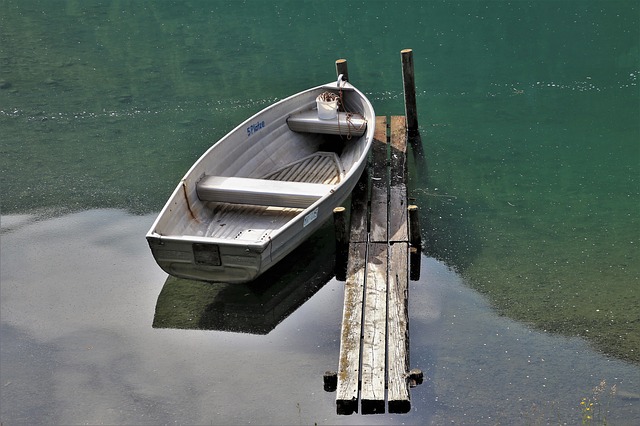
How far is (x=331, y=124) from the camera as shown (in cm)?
1501

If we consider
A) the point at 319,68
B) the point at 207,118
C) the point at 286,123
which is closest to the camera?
the point at 286,123

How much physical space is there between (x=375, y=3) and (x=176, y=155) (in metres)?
11.0

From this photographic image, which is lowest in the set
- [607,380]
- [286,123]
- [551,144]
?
[607,380]

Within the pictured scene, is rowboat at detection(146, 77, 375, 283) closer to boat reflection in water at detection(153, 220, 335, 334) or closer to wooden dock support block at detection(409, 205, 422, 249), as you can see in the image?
boat reflection in water at detection(153, 220, 335, 334)

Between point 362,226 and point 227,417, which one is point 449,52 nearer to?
point 362,226

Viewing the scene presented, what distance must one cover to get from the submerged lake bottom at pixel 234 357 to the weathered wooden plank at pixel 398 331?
0.32m

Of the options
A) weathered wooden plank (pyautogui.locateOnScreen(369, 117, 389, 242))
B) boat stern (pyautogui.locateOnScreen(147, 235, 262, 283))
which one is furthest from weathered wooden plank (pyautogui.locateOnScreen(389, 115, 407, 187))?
boat stern (pyautogui.locateOnScreen(147, 235, 262, 283))

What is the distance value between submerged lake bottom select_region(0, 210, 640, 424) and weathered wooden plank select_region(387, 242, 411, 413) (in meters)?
0.32

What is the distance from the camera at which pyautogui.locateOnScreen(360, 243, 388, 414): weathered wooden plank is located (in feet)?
31.4

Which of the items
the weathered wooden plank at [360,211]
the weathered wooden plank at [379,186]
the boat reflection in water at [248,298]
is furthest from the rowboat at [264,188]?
the boat reflection in water at [248,298]

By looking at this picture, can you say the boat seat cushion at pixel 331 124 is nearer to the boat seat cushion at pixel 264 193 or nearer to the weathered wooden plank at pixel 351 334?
the boat seat cushion at pixel 264 193

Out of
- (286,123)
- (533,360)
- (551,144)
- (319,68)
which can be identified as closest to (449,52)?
(319,68)

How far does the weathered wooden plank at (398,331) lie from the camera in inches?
377

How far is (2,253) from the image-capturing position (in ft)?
43.8
